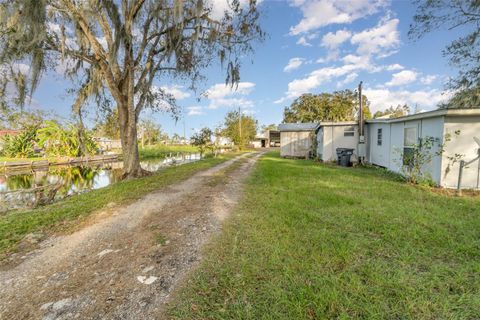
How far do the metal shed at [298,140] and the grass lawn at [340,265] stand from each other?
50.1 feet

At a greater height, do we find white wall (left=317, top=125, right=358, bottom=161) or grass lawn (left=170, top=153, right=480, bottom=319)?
white wall (left=317, top=125, right=358, bottom=161)

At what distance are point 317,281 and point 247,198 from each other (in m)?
3.60

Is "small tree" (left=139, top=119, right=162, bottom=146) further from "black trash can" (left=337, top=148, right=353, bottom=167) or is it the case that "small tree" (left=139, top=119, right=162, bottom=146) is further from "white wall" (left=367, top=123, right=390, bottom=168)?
"white wall" (left=367, top=123, right=390, bottom=168)

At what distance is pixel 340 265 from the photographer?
106 inches

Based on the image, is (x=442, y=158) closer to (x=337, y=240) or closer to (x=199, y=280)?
(x=337, y=240)

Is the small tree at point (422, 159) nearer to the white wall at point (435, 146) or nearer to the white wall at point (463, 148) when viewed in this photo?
the white wall at point (435, 146)

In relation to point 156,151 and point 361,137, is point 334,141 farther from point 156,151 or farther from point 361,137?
point 156,151

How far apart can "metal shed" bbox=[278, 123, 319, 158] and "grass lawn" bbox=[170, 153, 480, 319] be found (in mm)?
15278

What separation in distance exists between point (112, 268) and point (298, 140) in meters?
19.3

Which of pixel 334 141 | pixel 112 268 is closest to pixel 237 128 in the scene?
pixel 334 141

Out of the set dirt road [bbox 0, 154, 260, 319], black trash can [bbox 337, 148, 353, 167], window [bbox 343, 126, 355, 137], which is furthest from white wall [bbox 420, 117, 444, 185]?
dirt road [bbox 0, 154, 260, 319]

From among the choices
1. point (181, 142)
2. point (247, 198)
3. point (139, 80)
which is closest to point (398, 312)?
point (247, 198)

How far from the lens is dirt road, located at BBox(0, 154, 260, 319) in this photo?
2.11 metres

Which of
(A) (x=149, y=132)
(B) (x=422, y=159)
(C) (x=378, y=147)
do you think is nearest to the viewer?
(B) (x=422, y=159)
